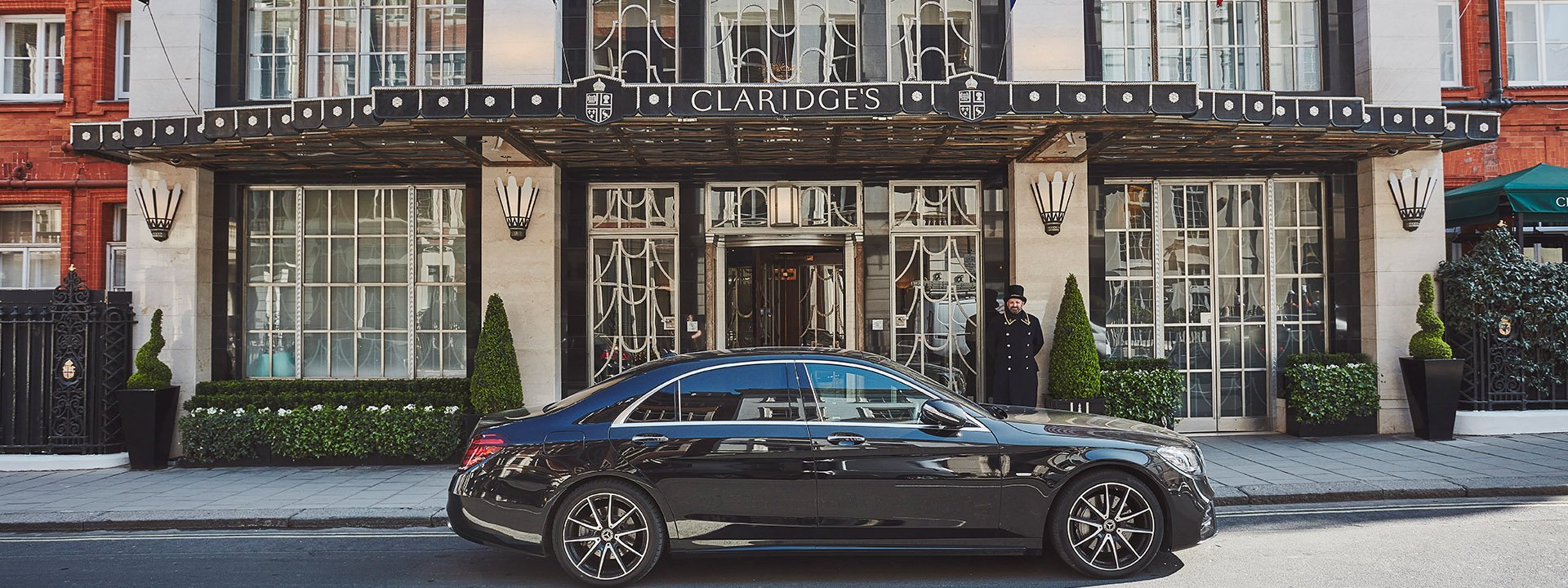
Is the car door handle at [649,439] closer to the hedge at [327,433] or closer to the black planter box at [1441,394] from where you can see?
the hedge at [327,433]

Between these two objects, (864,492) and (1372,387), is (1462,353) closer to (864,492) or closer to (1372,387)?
(1372,387)

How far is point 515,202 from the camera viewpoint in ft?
36.3

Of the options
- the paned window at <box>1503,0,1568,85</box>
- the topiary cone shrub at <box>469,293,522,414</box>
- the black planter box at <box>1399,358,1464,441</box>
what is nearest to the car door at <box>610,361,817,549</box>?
the topiary cone shrub at <box>469,293,522,414</box>

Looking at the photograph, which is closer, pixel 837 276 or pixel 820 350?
pixel 820 350

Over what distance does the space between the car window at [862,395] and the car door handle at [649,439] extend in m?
1.03

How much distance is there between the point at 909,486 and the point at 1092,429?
51.1 inches

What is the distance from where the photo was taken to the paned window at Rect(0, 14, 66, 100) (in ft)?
42.7

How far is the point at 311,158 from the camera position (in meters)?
11.0

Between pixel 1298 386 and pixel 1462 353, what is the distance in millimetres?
2040

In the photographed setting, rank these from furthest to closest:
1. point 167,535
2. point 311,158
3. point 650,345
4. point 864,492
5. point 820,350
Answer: point 650,345
point 311,158
point 167,535
point 820,350
point 864,492

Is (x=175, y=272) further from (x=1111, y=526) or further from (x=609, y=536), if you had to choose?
(x=1111, y=526)

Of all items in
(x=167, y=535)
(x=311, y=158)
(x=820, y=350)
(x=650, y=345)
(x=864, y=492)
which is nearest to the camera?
(x=864, y=492)

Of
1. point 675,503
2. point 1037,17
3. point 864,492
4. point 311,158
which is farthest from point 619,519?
point 1037,17

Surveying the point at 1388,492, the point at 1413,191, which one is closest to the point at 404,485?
the point at 1388,492
